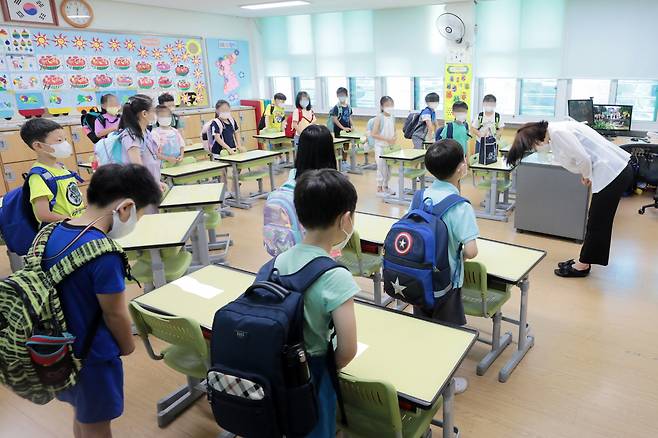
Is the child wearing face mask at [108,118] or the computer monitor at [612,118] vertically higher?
the child wearing face mask at [108,118]

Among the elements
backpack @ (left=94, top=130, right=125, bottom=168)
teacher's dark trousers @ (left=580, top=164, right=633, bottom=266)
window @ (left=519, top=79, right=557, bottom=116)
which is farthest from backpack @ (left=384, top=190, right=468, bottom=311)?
window @ (left=519, top=79, right=557, bottom=116)

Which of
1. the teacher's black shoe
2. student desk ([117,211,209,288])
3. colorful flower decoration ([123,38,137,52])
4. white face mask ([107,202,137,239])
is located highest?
colorful flower decoration ([123,38,137,52])

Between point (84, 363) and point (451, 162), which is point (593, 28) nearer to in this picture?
point (451, 162)

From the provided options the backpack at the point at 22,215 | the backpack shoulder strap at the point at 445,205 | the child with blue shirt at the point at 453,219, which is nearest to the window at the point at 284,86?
the backpack at the point at 22,215

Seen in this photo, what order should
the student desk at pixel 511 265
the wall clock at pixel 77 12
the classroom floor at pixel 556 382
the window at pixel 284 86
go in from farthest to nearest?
the window at pixel 284 86 < the wall clock at pixel 77 12 < the student desk at pixel 511 265 < the classroom floor at pixel 556 382

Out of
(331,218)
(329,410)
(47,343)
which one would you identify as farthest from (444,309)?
(47,343)

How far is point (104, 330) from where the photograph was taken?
1.51 metres

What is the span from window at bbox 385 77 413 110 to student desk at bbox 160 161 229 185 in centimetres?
473

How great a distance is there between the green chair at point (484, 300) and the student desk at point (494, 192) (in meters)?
2.68

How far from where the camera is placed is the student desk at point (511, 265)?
7.97ft

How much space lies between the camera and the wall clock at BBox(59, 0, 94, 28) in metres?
7.01

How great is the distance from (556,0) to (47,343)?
7.88 meters

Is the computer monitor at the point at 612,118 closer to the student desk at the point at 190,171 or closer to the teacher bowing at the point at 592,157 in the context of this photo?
the teacher bowing at the point at 592,157

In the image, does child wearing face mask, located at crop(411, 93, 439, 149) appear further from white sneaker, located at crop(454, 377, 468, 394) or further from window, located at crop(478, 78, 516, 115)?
white sneaker, located at crop(454, 377, 468, 394)
